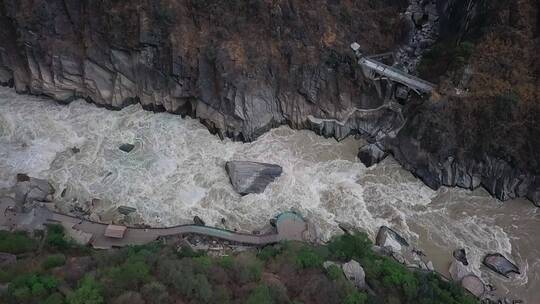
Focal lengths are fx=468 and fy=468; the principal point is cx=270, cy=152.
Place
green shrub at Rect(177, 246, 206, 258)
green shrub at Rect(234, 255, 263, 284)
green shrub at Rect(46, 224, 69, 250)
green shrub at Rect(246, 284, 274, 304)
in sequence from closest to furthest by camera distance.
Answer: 1. green shrub at Rect(246, 284, 274, 304)
2. green shrub at Rect(234, 255, 263, 284)
3. green shrub at Rect(177, 246, 206, 258)
4. green shrub at Rect(46, 224, 69, 250)

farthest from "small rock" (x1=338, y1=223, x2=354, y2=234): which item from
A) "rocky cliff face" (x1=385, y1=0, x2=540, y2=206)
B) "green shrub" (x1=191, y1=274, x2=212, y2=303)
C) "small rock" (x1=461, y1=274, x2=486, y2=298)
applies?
"green shrub" (x1=191, y1=274, x2=212, y2=303)

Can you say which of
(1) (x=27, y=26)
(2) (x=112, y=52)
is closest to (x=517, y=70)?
(2) (x=112, y=52)

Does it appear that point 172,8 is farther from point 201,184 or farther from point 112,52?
point 201,184

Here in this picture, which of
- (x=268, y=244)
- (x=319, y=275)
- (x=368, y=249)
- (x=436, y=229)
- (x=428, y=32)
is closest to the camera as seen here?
(x=319, y=275)

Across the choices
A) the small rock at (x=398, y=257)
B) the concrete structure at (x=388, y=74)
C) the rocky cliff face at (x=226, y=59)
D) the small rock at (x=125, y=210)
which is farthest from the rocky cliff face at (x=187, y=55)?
the small rock at (x=398, y=257)

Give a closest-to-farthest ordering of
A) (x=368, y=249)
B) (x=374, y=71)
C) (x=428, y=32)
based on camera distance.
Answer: (x=368, y=249) < (x=374, y=71) < (x=428, y=32)

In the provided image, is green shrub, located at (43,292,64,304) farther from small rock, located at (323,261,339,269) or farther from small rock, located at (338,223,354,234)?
small rock, located at (338,223,354,234)

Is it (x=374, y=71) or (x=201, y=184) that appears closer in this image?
(x=201, y=184)
